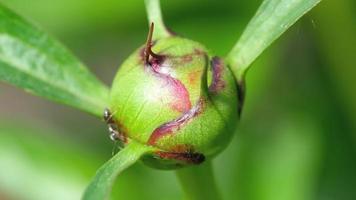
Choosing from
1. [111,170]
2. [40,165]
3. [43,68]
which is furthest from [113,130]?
[40,165]

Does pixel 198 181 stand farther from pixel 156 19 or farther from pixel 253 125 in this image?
pixel 253 125

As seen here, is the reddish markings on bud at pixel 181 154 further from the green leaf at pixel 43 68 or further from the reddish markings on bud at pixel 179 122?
the green leaf at pixel 43 68

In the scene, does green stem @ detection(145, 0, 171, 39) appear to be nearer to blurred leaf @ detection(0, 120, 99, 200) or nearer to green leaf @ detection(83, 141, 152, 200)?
green leaf @ detection(83, 141, 152, 200)

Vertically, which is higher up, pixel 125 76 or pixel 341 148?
pixel 125 76

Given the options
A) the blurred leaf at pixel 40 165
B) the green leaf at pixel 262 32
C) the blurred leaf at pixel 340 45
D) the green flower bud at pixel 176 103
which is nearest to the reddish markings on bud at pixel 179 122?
the green flower bud at pixel 176 103

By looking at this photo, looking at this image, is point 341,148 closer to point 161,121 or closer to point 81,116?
point 161,121

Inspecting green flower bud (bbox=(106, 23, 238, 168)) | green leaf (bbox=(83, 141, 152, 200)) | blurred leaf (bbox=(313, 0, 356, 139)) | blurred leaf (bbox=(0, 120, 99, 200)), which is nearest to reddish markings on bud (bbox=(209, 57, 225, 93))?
green flower bud (bbox=(106, 23, 238, 168))

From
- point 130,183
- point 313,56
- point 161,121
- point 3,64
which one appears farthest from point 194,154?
point 313,56

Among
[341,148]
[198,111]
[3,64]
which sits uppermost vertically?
[3,64]
